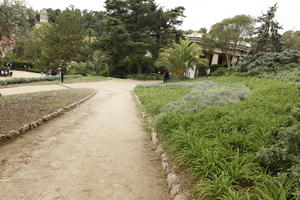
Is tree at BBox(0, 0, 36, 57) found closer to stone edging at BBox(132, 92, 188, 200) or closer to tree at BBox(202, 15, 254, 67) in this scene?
tree at BBox(202, 15, 254, 67)

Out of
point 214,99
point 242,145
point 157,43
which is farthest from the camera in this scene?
point 157,43

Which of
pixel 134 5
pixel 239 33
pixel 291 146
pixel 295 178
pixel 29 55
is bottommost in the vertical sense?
pixel 295 178

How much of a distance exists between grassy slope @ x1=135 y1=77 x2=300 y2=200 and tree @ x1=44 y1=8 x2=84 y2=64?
23536 millimetres

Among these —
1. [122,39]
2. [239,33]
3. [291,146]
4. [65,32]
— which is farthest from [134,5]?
[291,146]

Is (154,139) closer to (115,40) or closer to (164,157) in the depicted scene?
(164,157)

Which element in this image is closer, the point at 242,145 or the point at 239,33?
the point at 242,145

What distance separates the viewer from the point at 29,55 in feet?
120

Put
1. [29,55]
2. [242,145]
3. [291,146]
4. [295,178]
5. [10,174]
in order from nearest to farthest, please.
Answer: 1. [295,178]
2. [291,146]
3. [10,174]
4. [242,145]
5. [29,55]

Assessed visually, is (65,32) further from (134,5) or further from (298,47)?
(298,47)

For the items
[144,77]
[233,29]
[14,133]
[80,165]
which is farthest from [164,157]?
[233,29]

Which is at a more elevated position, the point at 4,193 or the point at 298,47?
the point at 298,47

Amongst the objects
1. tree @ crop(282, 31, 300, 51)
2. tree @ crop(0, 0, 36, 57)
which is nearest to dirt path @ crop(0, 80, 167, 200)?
tree @ crop(282, 31, 300, 51)

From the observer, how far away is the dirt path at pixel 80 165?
305 centimetres

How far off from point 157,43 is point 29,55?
82.4 feet
